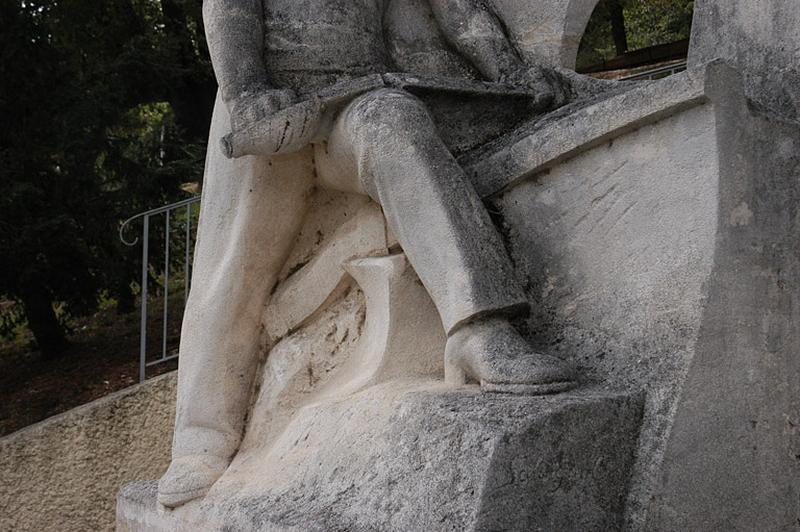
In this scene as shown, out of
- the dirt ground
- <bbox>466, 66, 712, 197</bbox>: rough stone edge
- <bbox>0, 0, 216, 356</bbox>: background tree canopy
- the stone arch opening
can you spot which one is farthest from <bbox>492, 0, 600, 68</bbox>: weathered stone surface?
the stone arch opening

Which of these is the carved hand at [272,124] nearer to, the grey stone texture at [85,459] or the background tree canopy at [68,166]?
the grey stone texture at [85,459]

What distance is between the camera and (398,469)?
2.37 meters

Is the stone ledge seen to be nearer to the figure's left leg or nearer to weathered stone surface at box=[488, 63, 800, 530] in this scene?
weathered stone surface at box=[488, 63, 800, 530]

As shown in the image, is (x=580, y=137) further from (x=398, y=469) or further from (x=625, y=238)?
(x=398, y=469)

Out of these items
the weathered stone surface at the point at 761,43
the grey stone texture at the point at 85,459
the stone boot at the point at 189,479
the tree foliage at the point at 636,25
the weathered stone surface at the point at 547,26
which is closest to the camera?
the weathered stone surface at the point at 761,43

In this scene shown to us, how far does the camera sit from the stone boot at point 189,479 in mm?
3031

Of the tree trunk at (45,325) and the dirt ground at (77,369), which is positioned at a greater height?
the tree trunk at (45,325)

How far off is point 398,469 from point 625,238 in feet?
2.34

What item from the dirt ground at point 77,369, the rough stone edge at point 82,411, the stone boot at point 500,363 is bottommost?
the dirt ground at point 77,369

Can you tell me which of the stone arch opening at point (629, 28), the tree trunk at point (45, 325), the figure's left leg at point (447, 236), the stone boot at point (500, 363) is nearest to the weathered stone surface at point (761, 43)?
the figure's left leg at point (447, 236)

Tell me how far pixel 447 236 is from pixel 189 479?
3.39 feet

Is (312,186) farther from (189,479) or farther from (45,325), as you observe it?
(45,325)

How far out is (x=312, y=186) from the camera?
3.10 meters

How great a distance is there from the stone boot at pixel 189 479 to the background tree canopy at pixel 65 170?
4.07 meters
